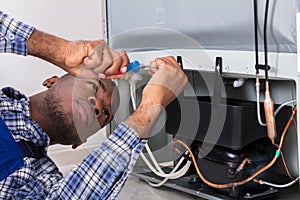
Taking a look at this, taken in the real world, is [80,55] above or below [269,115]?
above

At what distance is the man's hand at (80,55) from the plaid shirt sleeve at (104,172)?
124 mm

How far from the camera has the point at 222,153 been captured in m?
1.47

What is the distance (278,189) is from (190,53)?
0.44 metres

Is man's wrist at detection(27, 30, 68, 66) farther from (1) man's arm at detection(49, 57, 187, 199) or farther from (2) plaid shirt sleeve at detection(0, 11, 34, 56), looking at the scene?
(1) man's arm at detection(49, 57, 187, 199)

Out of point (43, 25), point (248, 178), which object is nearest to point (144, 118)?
point (248, 178)

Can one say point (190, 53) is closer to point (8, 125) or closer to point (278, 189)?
point (278, 189)

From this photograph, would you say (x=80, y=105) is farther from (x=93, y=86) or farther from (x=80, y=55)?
(x=80, y=55)

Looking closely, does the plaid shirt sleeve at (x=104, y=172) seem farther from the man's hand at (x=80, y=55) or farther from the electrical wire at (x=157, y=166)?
the electrical wire at (x=157, y=166)

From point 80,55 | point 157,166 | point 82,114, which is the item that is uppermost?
point 80,55

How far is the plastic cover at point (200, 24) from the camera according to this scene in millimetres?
1199

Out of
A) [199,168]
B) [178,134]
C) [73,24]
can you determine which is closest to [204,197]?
[199,168]

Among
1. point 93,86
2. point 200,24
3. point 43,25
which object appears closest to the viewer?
point 93,86

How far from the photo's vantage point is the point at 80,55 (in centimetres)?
106

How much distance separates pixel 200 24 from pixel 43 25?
1.06 meters
